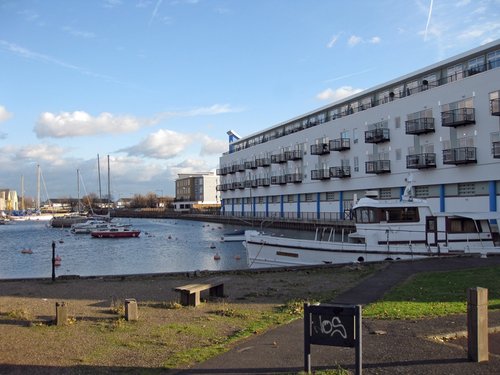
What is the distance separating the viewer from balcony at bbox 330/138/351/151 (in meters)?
66.4

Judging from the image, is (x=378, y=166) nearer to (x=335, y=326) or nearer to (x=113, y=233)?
(x=113, y=233)

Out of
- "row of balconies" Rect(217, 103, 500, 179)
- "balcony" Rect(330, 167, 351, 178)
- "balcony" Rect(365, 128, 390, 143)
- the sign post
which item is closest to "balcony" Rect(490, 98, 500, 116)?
"row of balconies" Rect(217, 103, 500, 179)

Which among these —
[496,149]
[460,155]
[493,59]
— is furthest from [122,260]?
[493,59]

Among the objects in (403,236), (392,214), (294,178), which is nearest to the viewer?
(403,236)

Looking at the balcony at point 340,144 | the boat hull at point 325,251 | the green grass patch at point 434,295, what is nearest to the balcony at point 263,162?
the balcony at point 340,144

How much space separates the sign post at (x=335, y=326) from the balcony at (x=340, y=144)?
60985 millimetres

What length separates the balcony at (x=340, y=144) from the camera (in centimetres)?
6644

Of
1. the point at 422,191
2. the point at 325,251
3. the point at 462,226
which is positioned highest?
the point at 422,191

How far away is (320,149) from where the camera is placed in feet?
238

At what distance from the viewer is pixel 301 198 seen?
8181 centimetres

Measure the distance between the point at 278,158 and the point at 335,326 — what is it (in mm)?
80038

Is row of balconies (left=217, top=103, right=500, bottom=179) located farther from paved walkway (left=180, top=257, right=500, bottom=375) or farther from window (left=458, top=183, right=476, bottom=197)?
paved walkway (left=180, top=257, right=500, bottom=375)

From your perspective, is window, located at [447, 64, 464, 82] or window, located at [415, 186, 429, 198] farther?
window, located at [415, 186, 429, 198]

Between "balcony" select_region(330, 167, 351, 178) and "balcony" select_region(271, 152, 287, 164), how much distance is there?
54.0 feet
